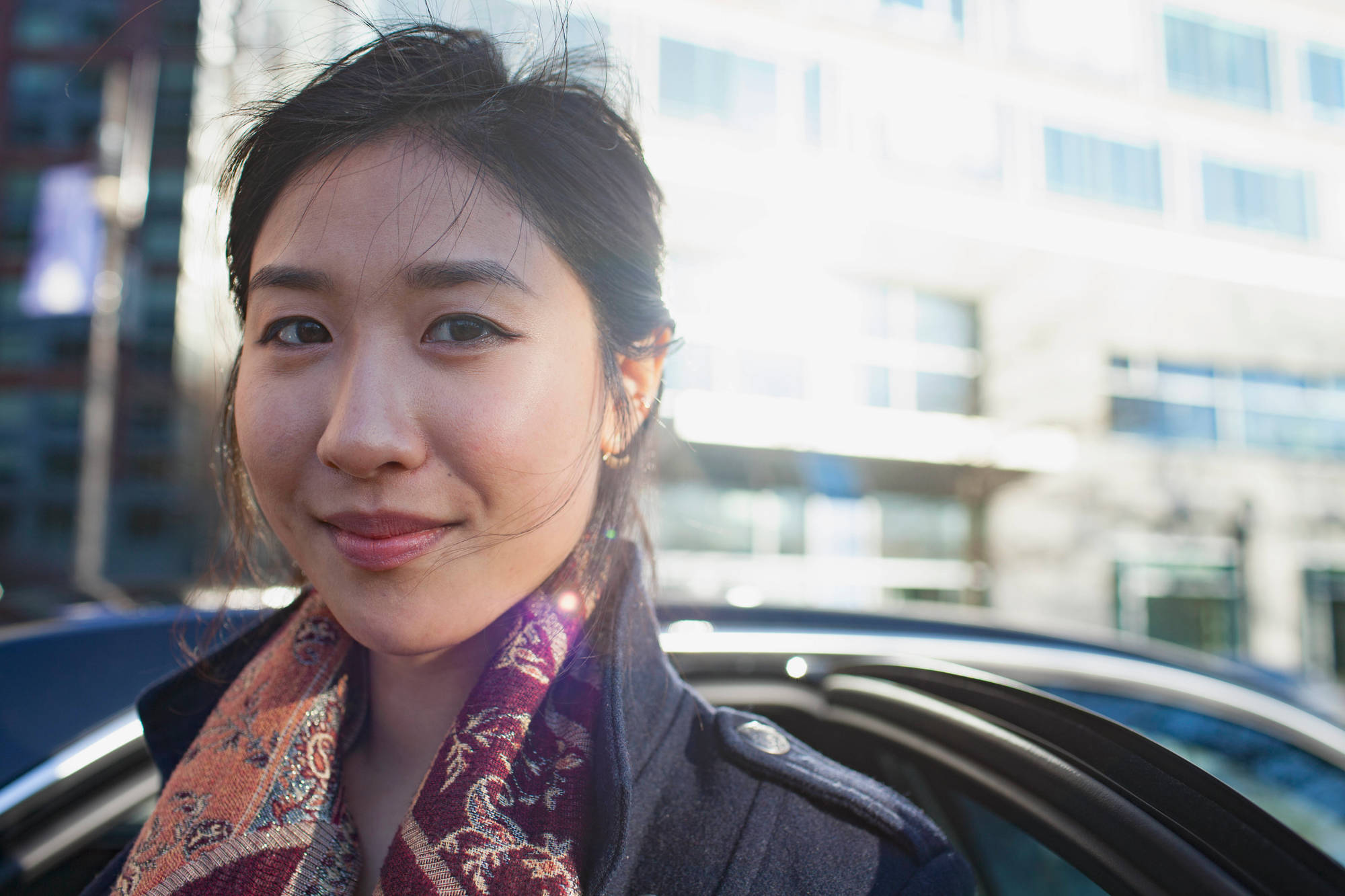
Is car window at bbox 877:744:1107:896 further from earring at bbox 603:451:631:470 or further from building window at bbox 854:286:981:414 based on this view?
building window at bbox 854:286:981:414

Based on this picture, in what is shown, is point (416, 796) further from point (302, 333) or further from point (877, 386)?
point (877, 386)

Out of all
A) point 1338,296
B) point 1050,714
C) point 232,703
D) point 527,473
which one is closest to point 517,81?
point 527,473

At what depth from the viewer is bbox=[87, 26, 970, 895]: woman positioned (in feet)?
3.09

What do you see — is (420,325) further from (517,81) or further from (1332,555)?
(1332,555)

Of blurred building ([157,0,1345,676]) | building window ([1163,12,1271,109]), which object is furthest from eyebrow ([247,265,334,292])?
building window ([1163,12,1271,109])

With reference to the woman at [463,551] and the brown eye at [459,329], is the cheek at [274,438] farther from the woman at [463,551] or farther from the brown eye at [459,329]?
the brown eye at [459,329]

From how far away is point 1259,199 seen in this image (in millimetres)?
16125

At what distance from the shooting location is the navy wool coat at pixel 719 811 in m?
0.98

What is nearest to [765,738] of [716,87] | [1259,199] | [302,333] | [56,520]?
[302,333]

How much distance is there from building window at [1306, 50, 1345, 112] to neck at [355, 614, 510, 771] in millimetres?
21447

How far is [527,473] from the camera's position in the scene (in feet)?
3.16

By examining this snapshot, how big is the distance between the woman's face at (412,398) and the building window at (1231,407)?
1508cm

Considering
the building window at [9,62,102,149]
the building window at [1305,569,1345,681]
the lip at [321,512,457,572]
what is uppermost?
the building window at [9,62,102,149]

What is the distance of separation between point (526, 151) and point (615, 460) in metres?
0.43
